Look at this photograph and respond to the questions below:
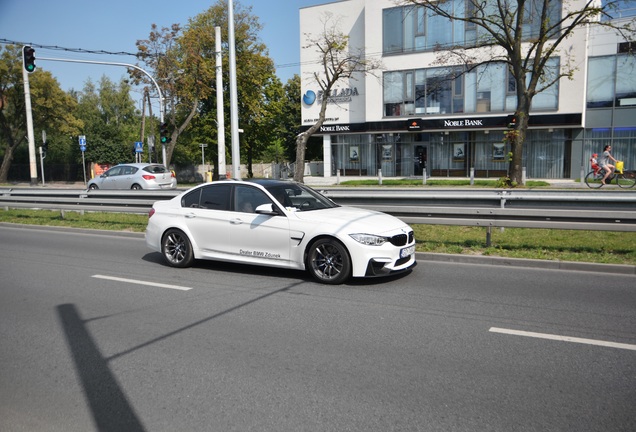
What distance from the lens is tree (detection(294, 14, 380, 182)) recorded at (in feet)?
99.5

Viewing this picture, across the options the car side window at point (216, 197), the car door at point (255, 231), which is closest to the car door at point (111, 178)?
the car side window at point (216, 197)

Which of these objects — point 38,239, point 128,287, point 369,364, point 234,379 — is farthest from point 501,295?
point 38,239

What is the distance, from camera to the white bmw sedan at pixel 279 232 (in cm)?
713

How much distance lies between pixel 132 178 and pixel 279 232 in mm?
17904

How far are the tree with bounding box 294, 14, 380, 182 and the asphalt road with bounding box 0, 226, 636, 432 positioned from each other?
23.1 meters

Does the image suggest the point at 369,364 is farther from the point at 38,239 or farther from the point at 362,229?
the point at 38,239

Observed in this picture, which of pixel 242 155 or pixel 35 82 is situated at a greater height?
pixel 35 82

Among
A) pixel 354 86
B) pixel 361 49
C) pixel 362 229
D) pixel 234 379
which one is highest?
pixel 361 49

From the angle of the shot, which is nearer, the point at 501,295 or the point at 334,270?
the point at 501,295

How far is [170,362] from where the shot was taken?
15.1 ft

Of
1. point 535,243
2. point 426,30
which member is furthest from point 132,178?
point 426,30

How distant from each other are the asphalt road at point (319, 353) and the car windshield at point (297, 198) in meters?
1.10

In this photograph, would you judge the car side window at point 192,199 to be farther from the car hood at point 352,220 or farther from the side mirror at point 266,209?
the car hood at point 352,220

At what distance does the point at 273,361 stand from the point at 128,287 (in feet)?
12.4
